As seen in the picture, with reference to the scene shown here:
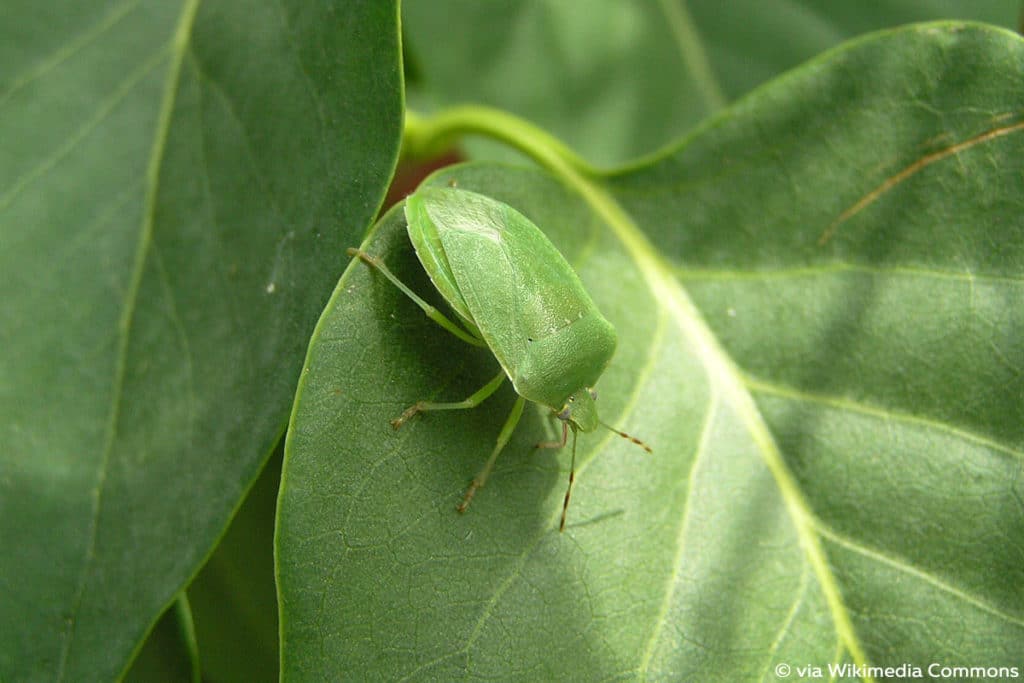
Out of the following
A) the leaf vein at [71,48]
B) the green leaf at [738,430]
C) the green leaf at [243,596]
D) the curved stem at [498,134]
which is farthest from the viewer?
the curved stem at [498,134]

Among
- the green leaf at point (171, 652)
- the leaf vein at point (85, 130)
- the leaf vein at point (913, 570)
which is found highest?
the leaf vein at point (85, 130)

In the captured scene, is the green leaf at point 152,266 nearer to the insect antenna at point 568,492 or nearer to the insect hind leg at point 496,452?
the insect hind leg at point 496,452

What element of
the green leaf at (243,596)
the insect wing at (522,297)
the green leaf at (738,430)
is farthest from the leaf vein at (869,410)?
the green leaf at (243,596)

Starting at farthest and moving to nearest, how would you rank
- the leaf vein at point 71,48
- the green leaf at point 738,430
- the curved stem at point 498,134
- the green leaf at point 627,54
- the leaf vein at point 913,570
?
the green leaf at point 627,54 < the curved stem at point 498,134 < the leaf vein at point 71,48 < the leaf vein at point 913,570 < the green leaf at point 738,430

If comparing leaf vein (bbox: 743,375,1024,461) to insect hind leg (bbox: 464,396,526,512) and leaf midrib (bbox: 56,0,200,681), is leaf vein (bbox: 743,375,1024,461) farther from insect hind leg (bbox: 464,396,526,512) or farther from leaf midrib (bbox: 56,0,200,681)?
leaf midrib (bbox: 56,0,200,681)

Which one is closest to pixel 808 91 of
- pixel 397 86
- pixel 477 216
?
pixel 477 216

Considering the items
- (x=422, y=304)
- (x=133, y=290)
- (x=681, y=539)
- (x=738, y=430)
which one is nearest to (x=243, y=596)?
(x=133, y=290)

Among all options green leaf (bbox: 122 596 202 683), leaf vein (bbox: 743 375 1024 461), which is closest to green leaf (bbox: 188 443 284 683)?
green leaf (bbox: 122 596 202 683)

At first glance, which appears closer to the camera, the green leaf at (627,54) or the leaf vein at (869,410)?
the leaf vein at (869,410)

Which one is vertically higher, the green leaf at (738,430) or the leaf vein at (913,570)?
the green leaf at (738,430)

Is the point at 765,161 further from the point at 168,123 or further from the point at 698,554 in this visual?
the point at 168,123
